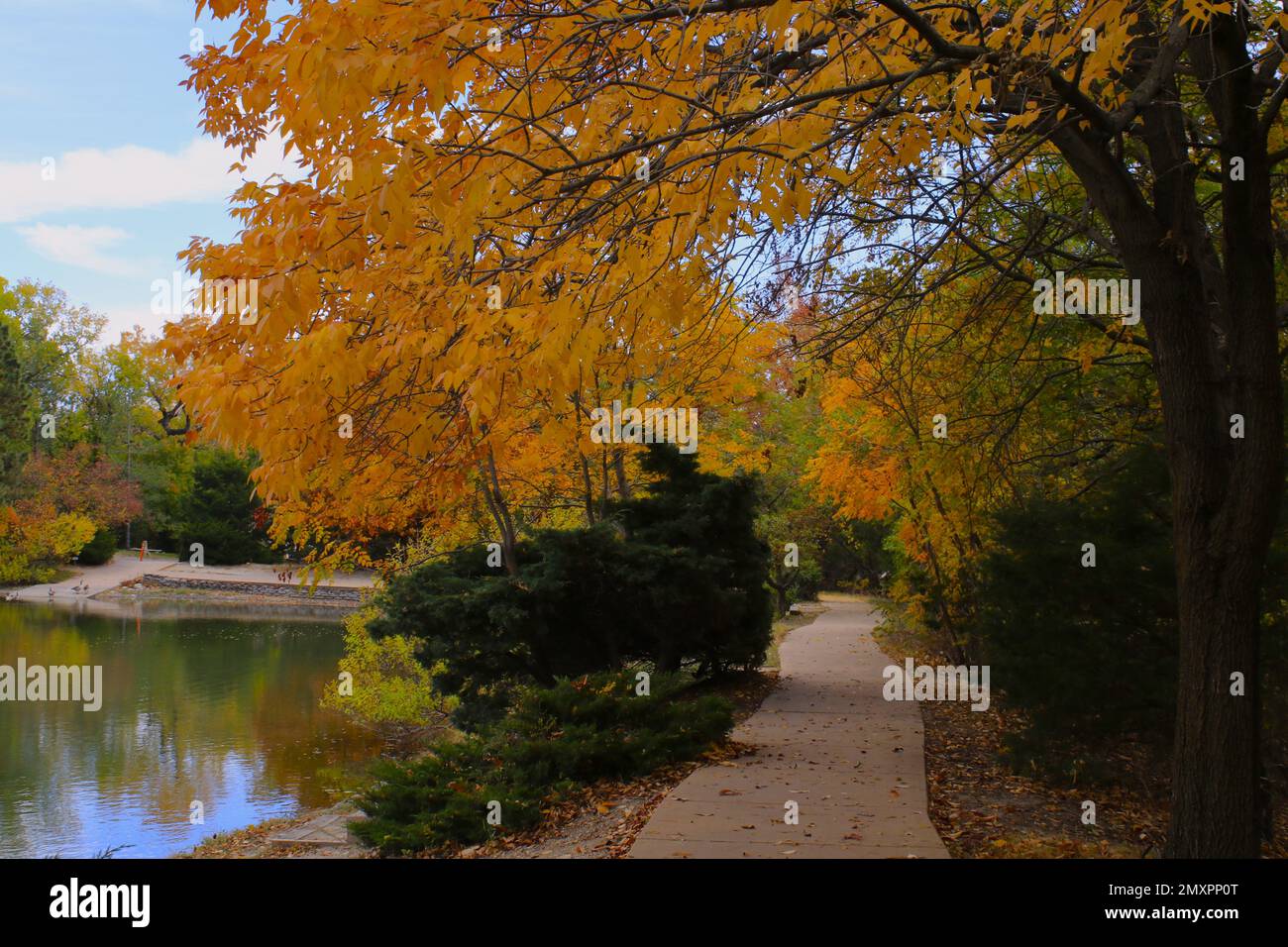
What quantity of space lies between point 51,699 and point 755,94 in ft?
69.3

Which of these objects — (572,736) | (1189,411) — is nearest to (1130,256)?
(1189,411)

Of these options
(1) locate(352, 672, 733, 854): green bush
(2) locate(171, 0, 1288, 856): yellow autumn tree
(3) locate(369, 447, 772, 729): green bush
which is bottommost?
(1) locate(352, 672, 733, 854): green bush

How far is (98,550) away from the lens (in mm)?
48281

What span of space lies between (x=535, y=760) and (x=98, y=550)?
47289mm

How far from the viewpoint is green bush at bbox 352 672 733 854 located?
7.28 meters

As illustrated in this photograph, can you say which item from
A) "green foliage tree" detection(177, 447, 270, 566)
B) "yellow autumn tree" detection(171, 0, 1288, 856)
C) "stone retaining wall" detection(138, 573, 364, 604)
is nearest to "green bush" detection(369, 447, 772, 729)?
"yellow autumn tree" detection(171, 0, 1288, 856)

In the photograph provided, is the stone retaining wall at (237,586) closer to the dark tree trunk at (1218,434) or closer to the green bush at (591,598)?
the green bush at (591,598)

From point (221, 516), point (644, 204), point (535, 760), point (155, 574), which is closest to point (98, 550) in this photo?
point (155, 574)

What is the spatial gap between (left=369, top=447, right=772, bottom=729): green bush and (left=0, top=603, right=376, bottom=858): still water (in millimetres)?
2048

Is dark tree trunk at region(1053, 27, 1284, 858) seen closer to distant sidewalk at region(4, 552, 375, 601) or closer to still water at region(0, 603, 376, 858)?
still water at region(0, 603, 376, 858)

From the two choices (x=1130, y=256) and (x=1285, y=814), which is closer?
(x=1130, y=256)

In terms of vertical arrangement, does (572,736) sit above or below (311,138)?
below

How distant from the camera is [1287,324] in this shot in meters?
6.64

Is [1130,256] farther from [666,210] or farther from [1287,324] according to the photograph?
[666,210]
